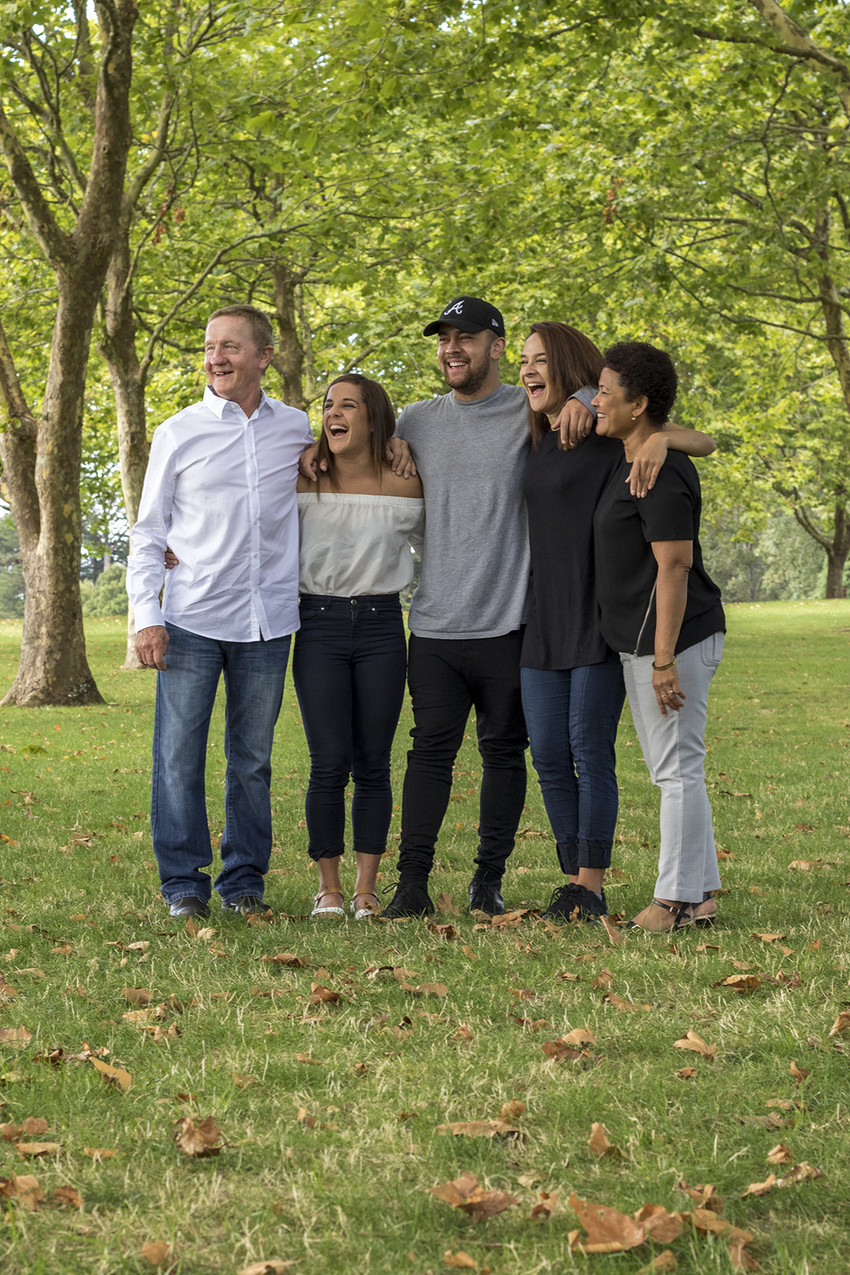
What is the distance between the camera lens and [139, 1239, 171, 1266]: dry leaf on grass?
8.32ft

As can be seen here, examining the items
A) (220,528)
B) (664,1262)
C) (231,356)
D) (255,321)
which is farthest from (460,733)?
(664,1262)

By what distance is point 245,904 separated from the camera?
18.2 ft

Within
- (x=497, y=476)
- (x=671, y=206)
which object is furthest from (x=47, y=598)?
(x=497, y=476)

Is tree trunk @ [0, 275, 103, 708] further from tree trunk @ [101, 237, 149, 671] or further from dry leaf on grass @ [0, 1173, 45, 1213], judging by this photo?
dry leaf on grass @ [0, 1173, 45, 1213]

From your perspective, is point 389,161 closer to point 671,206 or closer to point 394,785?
point 671,206

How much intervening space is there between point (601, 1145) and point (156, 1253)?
1117 mm

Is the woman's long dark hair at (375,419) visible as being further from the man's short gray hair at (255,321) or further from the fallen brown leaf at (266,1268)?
the fallen brown leaf at (266,1268)

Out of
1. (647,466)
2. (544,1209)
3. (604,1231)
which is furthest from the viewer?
(647,466)

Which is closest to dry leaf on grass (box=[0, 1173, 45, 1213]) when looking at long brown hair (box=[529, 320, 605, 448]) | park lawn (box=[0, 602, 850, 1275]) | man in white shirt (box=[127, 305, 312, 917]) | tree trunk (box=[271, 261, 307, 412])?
park lawn (box=[0, 602, 850, 1275])

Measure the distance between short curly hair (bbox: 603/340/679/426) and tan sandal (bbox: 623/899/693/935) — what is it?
2.05m

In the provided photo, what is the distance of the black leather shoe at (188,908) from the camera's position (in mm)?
5398

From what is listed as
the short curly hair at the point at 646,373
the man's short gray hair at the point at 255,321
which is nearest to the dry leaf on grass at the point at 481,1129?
the short curly hair at the point at 646,373

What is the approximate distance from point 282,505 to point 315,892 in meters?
2.03

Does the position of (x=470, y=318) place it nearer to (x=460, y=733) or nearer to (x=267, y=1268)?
(x=460, y=733)
